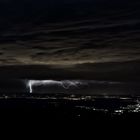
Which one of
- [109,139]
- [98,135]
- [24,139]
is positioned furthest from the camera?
[98,135]

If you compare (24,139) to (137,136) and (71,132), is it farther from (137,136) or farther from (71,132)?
(137,136)

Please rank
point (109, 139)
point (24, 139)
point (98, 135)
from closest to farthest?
point (24, 139) → point (109, 139) → point (98, 135)

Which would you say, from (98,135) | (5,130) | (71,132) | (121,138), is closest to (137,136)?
Answer: (121,138)

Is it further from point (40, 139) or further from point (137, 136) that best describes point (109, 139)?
point (40, 139)

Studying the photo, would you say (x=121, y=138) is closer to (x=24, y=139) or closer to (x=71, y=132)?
(x=71, y=132)

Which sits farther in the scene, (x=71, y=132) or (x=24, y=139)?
(x=71, y=132)

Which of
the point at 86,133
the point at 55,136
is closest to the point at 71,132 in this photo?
the point at 86,133

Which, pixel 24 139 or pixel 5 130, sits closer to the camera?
pixel 24 139
